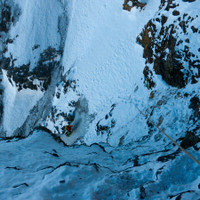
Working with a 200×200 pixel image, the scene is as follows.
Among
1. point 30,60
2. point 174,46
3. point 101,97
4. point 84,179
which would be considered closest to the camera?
point 84,179

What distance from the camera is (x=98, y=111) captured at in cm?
1355

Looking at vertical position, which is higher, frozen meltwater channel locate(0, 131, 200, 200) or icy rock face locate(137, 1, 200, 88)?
icy rock face locate(137, 1, 200, 88)

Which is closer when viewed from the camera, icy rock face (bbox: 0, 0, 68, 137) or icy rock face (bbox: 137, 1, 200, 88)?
icy rock face (bbox: 137, 1, 200, 88)

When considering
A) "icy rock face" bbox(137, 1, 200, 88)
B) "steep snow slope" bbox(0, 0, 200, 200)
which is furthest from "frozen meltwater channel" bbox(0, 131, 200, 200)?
"icy rock face" bbox(137, 1, 200, 88)

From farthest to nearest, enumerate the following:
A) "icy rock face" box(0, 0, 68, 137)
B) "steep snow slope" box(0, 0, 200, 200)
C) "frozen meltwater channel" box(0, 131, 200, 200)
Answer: "icy rock face" box(0, 0, 68, 137) < "steep snow slope" box(0, 0, 200, 200) < "frozen meltwater channel" box(0, 131, 200, 200)

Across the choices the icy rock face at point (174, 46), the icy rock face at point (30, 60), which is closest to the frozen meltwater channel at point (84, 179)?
the icy rock face at point (174, 46)

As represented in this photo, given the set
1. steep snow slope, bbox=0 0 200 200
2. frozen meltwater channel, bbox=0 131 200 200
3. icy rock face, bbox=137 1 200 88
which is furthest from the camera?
icy rock face, bbox=137 1 200 88

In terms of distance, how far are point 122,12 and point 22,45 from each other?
12750mm

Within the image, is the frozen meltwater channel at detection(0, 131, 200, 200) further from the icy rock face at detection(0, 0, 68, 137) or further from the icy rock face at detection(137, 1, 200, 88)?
the icy rock face at detection(0, 0, 68, 137)

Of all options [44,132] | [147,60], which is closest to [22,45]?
Answer: [147,60]

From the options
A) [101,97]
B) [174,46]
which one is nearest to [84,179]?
[174,46]

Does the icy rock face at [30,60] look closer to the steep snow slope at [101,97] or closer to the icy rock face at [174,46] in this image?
the steep snow slope at [101,97]

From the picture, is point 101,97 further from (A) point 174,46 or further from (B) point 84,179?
(B) point 84,179

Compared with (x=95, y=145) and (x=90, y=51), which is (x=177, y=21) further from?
(x=90, y=51)
